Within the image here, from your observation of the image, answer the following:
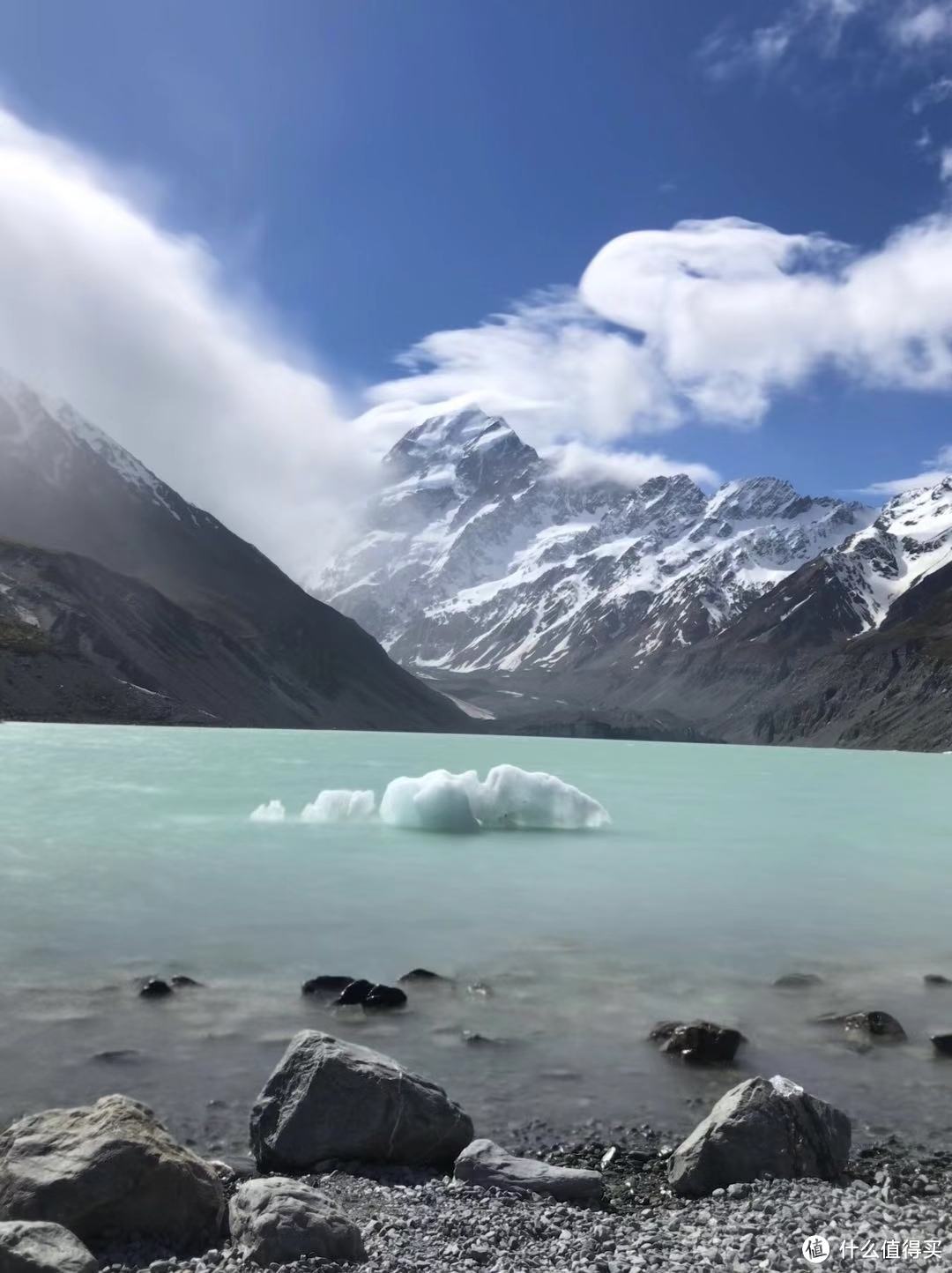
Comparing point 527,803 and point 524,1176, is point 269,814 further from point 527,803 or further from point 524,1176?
point 524,1176

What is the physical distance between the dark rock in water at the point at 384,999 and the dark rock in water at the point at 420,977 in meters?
1.39

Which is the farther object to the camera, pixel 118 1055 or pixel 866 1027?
pixel 866 1027

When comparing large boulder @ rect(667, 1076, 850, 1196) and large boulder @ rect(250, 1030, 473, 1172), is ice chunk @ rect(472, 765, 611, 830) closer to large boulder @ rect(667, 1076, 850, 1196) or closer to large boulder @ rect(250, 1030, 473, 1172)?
large boulder @ rect(250, 1030, 473, 1172)

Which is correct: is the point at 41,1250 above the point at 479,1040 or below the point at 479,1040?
above

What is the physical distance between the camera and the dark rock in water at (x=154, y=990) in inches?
623

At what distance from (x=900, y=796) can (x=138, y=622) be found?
5346 inches

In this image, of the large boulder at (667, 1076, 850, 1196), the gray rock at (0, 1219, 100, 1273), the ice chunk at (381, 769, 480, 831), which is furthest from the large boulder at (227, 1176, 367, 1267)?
the ice chunk at (381, 769, 480, 831)

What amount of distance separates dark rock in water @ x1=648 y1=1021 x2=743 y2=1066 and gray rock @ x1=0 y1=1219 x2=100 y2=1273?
818cm

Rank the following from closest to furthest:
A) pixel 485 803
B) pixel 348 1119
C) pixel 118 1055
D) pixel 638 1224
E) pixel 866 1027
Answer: pixel 638 1224, pixel 348 1119, pixel 118 1055, pixel 866 1027, pixel 485 803

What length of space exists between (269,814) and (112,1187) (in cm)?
3474

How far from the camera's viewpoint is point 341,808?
42.9 m

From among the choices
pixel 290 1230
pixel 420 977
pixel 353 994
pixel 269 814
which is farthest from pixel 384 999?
pixel 269 814

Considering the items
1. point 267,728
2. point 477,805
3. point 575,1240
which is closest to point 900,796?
point 477,805

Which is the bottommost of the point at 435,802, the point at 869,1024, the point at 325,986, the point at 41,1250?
the point at 325,986
